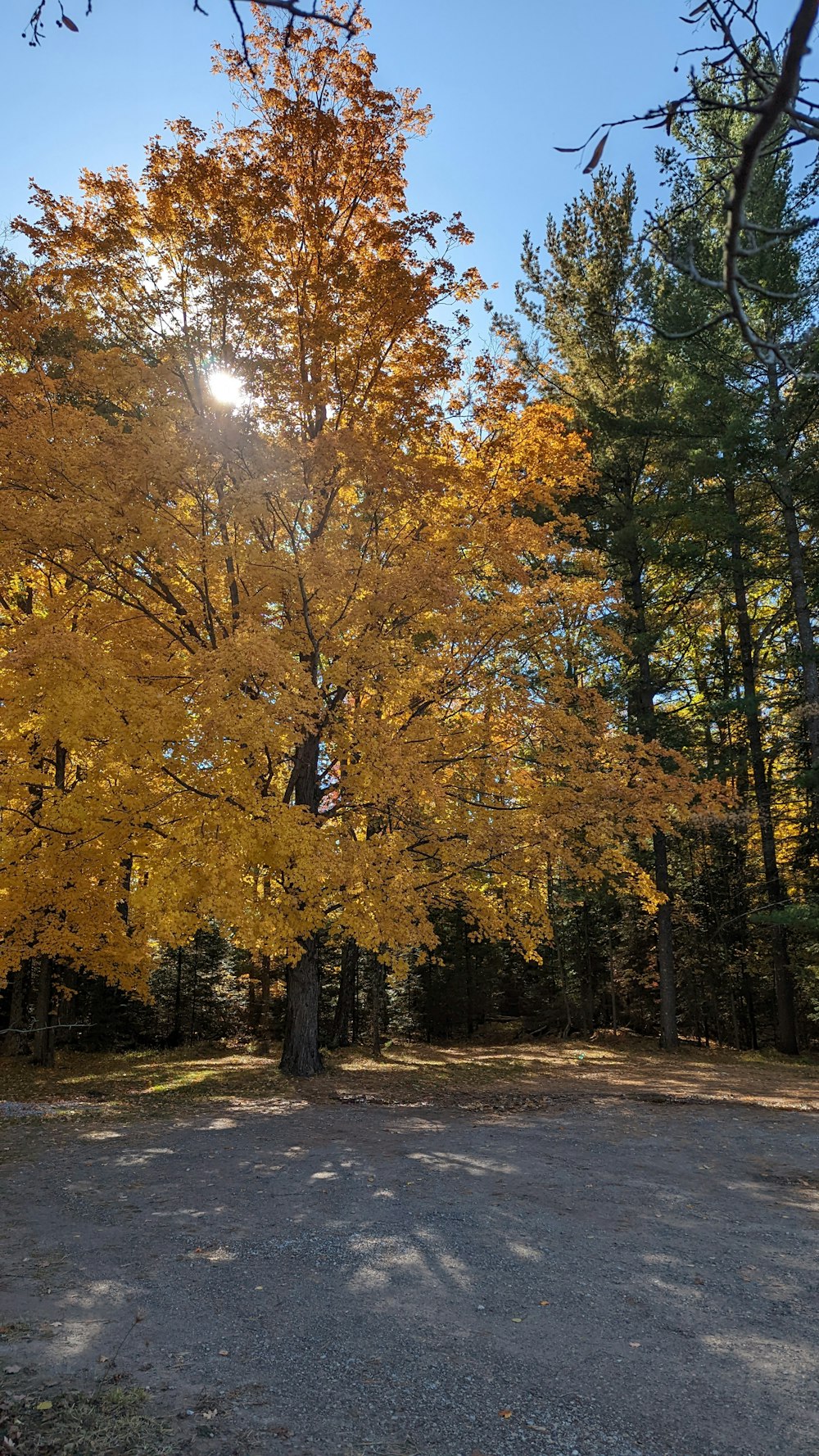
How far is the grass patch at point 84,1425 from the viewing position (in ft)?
8.97

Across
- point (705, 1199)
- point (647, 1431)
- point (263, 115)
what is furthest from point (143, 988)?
point (263, 115)

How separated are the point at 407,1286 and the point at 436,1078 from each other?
8.34 m

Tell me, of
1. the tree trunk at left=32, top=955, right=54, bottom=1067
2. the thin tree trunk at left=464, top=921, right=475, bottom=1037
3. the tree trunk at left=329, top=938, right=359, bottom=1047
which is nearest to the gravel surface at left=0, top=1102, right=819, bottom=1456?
the tree trunk at left=32, top=955, right=54, bottom=1067

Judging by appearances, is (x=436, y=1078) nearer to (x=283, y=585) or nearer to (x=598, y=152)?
(x=283, y=585)

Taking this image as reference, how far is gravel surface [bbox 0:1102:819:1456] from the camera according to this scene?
3.05 meters

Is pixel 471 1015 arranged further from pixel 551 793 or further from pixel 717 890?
pixel 551 793

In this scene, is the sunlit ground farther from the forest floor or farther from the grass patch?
the grass patch

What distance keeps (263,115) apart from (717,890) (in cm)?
1786

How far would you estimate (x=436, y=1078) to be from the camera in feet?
40.0

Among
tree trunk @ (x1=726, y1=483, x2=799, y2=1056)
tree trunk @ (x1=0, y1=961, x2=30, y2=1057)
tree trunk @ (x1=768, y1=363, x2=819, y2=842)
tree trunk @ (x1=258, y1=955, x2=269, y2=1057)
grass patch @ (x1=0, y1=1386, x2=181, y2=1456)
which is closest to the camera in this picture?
grass patch @ (x1=0, y1=1386, x2=181, y2=1456)

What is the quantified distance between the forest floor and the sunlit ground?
5.27 feet

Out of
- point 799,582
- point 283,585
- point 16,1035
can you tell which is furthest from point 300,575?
point 16,1035

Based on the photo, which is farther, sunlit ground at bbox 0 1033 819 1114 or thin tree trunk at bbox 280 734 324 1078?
thin tree trunk at bbox 280 734 324 1078

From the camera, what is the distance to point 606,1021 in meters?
22.8
